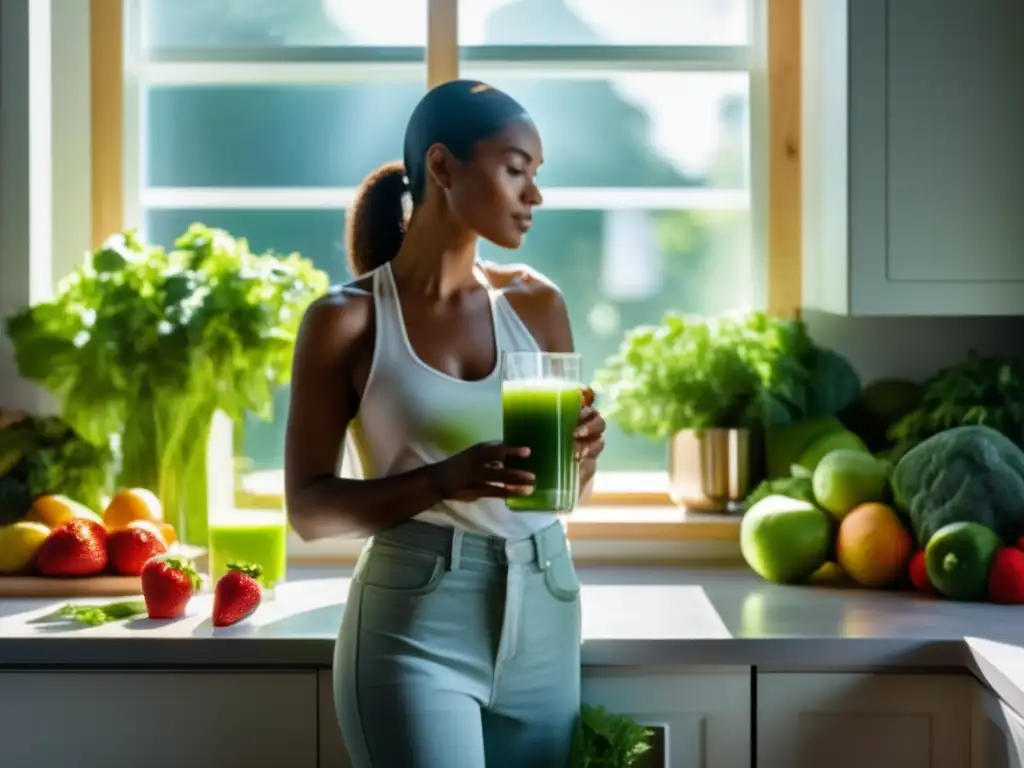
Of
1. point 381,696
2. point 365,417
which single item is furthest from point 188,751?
point 365,417

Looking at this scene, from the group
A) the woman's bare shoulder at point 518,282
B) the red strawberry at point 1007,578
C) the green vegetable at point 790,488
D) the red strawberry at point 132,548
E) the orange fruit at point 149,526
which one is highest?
the woman's bare shoulder at point 518,282

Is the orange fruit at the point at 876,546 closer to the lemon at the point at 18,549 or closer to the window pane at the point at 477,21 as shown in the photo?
the window pane at the point at 477,21

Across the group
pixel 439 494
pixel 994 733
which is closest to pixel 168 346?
pixel 439 494

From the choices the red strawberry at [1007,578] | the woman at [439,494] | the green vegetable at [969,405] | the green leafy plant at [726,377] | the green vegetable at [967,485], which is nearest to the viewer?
the woman at [439,494]

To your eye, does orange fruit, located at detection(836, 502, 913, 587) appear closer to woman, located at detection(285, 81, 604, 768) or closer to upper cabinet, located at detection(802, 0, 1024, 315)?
upper cabinet, located at detection(802, 0, 1024, 315)

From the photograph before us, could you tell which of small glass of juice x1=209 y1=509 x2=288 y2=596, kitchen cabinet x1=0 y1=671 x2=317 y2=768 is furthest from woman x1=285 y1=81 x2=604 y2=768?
small glass of juice x1=209 y1=509 x2=288 y2=596

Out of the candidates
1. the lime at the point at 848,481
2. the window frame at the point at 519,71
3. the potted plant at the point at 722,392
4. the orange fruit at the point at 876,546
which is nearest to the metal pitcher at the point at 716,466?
the potted plant at the point at 722,392

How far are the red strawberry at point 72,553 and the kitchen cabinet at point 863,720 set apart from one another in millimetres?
1070

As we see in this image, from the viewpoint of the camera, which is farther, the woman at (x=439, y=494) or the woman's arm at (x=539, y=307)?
the woman's arm at (x=539, y=307)

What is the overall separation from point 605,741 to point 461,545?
33cm

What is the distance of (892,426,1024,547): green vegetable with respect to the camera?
247cm

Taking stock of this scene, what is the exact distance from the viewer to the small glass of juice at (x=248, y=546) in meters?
2.48

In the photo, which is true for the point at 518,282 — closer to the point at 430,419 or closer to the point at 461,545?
the point at 430,419

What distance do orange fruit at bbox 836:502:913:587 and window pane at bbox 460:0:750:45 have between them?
39.6 inches
